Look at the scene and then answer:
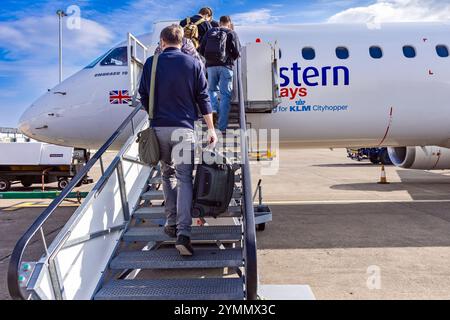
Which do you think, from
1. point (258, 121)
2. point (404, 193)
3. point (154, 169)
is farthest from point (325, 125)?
point (404, 193)

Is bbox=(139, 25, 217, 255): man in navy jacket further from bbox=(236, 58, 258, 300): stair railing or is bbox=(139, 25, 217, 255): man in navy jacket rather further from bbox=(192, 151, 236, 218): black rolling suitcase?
bbox=(236, 58, 258, 300): stair railing

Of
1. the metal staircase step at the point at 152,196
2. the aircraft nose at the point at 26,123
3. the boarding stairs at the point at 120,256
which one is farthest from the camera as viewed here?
the aircraft nose at the point at 26,123

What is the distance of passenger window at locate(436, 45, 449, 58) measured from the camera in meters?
8.27

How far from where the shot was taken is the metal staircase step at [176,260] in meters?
3.71

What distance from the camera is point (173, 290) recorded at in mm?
3553

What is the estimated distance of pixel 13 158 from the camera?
16.1 m

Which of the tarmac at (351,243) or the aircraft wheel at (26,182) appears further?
the aircraft wheel at (26,182)

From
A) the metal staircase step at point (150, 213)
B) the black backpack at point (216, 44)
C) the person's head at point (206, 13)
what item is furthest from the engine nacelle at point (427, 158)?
the metal staircase step at point (150, 213)

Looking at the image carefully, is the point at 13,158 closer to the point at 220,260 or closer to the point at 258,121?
the point at 258,121

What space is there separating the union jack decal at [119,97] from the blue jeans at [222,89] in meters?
2.78

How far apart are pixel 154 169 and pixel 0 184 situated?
13152 millimetres

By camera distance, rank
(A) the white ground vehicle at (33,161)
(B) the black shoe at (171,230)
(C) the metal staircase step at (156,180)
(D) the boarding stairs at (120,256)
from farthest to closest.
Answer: (A) the white ground vehicle at (33,161) → (C) the metal staircase step at (156,180) → (B) the black shoe at (171,230) → (D) the boarding stairs at (120,256)

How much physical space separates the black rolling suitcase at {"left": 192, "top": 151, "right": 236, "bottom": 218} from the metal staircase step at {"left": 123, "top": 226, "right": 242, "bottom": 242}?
441 millimetres

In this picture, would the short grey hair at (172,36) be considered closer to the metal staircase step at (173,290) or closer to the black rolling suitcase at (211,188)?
the black rolling suitcase at (211,188)
